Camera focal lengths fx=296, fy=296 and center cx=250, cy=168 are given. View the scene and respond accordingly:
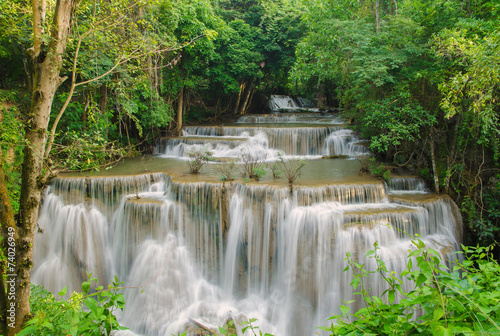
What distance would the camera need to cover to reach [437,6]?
877 cm

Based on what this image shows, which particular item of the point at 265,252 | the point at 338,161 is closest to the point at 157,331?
the point at 265,252

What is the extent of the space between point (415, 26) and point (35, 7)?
356 inches

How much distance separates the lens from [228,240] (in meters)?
7.63

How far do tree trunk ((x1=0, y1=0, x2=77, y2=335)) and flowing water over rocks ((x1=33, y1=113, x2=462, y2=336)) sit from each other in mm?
3862

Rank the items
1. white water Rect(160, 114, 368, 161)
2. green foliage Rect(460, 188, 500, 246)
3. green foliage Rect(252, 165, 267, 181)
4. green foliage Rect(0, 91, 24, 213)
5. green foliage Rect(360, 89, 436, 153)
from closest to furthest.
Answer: green foliage Rect(460, 188, 500, 246)
green foliage Rect(0, 91, 24, 213)
green foliage Rect(360, 89, 436, 153)
green foliage Rect(252, 165, 267, 181)
white water Rect(160, 114, 368, 161)

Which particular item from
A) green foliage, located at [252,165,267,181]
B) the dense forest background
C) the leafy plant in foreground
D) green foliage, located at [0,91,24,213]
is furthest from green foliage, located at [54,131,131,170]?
the leafy plant in foreground

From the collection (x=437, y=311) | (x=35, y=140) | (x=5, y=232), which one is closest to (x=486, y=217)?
(x=437, y=311)

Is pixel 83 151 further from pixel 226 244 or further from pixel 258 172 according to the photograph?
pixel 258 172

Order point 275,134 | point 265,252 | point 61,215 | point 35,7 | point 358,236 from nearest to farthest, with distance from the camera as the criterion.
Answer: point 35,7
point 358,236
point 265,252
point 61,215
point 275,134

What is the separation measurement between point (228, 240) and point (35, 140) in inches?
199

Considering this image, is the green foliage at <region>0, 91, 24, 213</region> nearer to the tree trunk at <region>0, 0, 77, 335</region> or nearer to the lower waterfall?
the lower waterfall

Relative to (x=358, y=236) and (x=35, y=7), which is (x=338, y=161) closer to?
(x=358, y=236)

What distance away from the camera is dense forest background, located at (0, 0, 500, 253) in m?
5.52

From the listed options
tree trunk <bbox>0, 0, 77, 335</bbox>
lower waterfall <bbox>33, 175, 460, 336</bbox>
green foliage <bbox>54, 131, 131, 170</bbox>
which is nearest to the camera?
tree trunk <bbox>0, 0, 77, 335</bbox>
